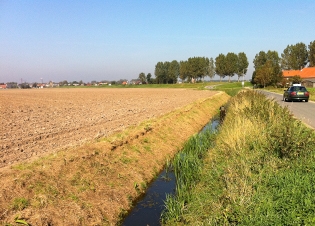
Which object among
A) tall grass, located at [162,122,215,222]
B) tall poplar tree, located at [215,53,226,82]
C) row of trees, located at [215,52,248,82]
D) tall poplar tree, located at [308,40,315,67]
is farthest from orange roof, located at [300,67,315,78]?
tall grass, located at [162,122,215,222]

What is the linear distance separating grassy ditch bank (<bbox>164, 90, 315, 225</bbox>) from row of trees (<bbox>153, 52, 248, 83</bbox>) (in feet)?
330

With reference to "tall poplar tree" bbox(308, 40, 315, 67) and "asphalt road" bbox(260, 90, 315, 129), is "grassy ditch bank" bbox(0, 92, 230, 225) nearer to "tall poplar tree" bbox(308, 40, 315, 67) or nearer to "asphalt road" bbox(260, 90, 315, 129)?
"asphalt road" bbox(260, 90, 315, 129)

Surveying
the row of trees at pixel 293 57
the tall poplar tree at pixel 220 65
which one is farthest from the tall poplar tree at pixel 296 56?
the tall poplar tree at pixel 220 65

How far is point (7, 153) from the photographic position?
9.05 m

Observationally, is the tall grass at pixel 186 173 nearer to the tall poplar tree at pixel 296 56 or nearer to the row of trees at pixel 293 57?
the row of trees at pixel 293 57

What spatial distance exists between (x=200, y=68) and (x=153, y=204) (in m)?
120

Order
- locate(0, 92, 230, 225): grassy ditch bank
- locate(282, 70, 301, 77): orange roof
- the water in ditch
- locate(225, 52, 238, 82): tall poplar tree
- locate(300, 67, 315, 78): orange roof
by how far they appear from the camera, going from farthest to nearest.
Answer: locate(225, 52, 238, 82): tall poplar tree, locate(282, 70, 301, 77): orange roof, locate(300, 67, 315, 78): orange roof, the water in ditch, locate(0, 92, 230, 225): grassy ditch bank

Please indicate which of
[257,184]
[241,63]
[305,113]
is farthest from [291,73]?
[257,184]

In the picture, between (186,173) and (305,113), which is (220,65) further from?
(186,173)

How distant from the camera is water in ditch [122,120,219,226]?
667 centimetres

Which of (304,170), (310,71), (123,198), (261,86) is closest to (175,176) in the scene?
(123,198)

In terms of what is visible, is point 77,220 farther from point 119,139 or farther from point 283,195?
point 119,139

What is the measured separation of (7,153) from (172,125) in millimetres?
8391

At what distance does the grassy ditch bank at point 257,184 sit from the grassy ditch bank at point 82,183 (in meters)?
1.59
